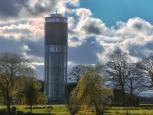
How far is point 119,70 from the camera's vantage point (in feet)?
385

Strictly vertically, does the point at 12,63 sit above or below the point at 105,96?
above

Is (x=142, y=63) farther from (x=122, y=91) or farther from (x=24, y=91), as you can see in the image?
(x=24, y=91)

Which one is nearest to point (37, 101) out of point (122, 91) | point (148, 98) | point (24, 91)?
point (24, 91)

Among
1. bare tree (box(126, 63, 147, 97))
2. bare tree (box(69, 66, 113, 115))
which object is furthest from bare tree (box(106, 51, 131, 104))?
bare tree (box(69, 66, 113, 115))

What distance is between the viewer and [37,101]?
103 m

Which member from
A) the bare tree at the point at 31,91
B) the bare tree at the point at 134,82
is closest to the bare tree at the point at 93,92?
the bare tree at the point at 31,91

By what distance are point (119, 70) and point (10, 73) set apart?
93.1 ft

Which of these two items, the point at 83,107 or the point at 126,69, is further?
the point at 126,69

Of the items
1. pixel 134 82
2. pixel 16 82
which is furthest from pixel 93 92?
pixel 134 82

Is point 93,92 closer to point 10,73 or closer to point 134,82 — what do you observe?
point 10,73

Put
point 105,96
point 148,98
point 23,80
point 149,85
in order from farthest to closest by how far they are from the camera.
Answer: point 148,98 < point 149,85 < point 23,80 < point 105,96

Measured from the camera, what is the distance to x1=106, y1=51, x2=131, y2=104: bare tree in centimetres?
11538

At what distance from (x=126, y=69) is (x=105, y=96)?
4061 cm

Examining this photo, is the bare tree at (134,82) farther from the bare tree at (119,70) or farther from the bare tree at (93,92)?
the bare tree at (93,92)
